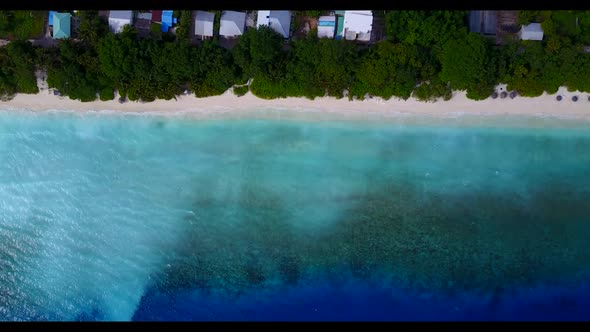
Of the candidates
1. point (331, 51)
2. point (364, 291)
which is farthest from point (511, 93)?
point (364, 291)

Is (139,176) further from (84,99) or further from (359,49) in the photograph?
(359,49)

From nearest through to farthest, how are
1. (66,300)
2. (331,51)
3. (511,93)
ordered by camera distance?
(331,51)
(511,93)
(66,300)

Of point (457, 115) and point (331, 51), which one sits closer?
point (331, 51)

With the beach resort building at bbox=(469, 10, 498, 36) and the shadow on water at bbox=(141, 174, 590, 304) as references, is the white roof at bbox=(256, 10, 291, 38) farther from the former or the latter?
the beach resort building at bbox=(469, 10, 498, 36)

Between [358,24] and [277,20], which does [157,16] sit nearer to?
[277,20]

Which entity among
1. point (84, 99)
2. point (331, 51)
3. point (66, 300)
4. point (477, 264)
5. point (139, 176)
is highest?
point (331, 51)

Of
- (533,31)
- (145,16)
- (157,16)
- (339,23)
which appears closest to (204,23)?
(157,16)

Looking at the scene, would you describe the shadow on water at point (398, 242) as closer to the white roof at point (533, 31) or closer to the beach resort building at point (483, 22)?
the beach resort building at point (483, 22)
